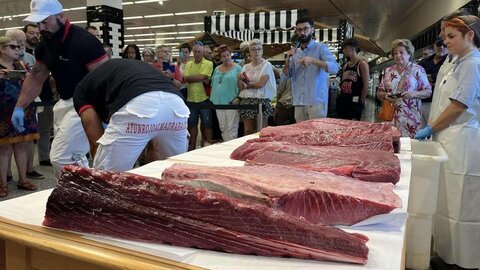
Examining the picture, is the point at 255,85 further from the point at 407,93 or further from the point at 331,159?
the point at 331,159

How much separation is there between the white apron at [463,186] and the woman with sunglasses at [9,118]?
421 centimetres

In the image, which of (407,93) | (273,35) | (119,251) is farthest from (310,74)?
(273,35)

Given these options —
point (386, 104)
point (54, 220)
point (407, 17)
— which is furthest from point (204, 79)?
point (407, 17)

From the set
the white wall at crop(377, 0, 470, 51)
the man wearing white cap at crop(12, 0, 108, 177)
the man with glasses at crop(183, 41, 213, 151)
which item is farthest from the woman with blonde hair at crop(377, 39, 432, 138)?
the white wall at crop(377, 0, 470, 51)

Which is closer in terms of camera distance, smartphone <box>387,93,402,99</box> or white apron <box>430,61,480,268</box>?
white apron <box>430,61,480,268</box>

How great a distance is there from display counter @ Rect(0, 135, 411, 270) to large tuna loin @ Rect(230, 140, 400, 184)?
1.01ft

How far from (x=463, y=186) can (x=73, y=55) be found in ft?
9.47

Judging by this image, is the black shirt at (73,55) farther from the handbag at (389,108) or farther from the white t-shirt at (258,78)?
the handbag at (389,108)

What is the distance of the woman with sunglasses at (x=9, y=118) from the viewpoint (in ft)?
14.2

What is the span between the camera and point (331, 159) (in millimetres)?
1874

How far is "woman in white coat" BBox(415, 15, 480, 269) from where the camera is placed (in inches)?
106

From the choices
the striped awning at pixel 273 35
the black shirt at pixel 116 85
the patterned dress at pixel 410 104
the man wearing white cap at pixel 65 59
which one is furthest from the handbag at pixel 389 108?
the striped awning at pixel 273 35

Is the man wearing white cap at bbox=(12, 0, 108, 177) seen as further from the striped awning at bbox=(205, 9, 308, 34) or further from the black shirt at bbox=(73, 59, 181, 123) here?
the striped awning at bbox=(205, 9, 308, 34)

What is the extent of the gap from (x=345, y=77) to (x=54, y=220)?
4652mm
